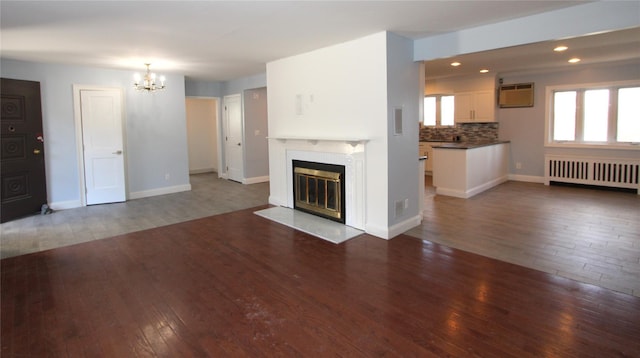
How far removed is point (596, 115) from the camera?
720 centimetres

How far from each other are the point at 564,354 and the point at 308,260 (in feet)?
7.33

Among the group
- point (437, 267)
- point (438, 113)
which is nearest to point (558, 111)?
point (438, 113)

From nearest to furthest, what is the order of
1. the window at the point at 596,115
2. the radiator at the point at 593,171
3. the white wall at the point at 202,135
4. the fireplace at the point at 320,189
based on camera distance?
the fireplace at the point at 320,189 → the radiator at the point at 593,171 → the window at the point at 596,115 → the white wall at the point at 202,135

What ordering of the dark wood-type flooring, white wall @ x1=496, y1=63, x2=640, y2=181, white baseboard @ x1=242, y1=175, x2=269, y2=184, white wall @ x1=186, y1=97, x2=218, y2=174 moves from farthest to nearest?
white wall @ x1=186, y1=97, x2=218, y2=174 → white baseboard @ x1=242, y1=175, x2=269, y2=184 → white wall @ x1=496, y1=63, x2=640, y2=181 → the dark wood-type flooring

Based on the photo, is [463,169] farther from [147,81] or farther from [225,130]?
[147,81]

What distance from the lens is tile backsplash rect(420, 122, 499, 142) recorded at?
27.6 feet

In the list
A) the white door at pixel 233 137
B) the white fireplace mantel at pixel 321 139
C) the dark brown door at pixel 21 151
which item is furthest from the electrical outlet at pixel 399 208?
the dark brown door at pixel 21 151

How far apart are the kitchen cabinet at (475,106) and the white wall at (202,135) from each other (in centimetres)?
634

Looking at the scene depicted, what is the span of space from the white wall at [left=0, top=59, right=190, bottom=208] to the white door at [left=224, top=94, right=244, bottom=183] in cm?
130

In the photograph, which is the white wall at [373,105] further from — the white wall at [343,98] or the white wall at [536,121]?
the white wall at [536,121]

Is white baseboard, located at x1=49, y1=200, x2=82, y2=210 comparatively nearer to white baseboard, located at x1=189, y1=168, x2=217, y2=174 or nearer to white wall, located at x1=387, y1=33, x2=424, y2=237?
white baseboard, located at x1=189, y1=168, x2=217, y2=174

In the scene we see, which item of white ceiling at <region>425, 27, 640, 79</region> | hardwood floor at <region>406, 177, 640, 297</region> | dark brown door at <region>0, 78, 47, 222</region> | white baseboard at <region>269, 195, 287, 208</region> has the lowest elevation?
hardwood floor at <region>406, 177, 640, 297</region>

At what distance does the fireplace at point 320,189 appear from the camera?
16.2 ft

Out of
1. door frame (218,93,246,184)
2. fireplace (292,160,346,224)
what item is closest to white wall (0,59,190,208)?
door frame (218,93,246,184)
